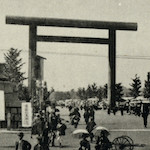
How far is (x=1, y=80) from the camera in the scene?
13172mm

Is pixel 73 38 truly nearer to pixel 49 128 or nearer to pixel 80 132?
pixel 49 128

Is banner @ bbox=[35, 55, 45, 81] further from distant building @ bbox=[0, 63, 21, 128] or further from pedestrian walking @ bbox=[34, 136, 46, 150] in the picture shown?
pedestrian walking @ bbox=[34, 136, 46, 150]

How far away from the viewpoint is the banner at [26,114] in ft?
39.3

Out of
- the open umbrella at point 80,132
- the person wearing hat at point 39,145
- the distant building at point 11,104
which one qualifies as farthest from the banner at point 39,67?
the person wearing hat at point 39,145

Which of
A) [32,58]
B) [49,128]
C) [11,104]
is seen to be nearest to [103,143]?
[49,128]

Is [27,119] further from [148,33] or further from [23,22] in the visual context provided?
[148,33]

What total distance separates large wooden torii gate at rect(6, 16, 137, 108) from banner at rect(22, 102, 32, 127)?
0.92m

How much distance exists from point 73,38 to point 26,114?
389cm

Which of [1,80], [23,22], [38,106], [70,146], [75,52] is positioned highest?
[23,22]

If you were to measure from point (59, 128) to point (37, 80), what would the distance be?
134 inches

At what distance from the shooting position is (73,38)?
1400 centimetres

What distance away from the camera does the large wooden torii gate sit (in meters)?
12.9

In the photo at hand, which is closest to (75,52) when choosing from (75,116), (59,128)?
(75,116)

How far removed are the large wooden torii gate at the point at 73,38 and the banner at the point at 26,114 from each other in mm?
918
